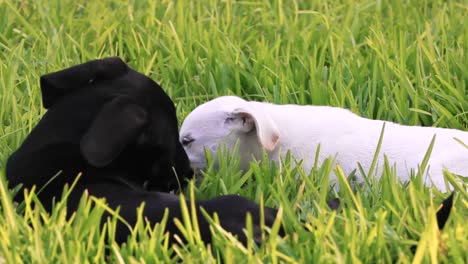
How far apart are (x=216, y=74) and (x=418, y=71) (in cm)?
98

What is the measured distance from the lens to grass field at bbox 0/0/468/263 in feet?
9.89

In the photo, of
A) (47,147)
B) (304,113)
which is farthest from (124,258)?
(304,113)

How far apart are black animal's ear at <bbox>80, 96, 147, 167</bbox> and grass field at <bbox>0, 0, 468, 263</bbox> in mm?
246

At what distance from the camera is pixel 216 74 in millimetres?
4996

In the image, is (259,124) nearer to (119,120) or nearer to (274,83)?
(119,120)

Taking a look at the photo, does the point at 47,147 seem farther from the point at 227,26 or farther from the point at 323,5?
the point at 323,5

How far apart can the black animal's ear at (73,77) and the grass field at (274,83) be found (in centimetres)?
37

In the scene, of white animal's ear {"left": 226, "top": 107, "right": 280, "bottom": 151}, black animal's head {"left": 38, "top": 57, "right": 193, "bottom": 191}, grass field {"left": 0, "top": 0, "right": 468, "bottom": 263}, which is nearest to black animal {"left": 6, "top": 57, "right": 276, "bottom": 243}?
black animal's head {"left": 38, "top": 57, "right": 193, "bottom": 191}

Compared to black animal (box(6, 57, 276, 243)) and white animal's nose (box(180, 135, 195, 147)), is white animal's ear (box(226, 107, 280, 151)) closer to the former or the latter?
white animal's nose (box(180, 135, 195, 147))

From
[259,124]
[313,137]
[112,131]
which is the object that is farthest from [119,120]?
[313,137]

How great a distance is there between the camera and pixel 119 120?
3.49 m

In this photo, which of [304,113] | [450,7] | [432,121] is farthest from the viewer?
[450,7]

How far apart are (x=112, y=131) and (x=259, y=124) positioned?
0.74 meters

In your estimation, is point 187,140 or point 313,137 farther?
point 187,140
